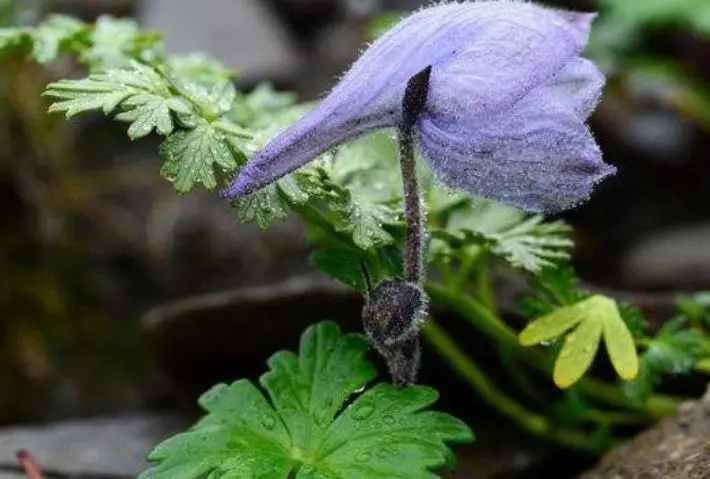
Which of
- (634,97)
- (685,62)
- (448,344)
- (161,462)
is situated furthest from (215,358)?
(685,62)

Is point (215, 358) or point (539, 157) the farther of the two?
point (215, 358)

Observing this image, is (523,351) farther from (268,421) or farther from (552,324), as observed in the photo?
(268,421)

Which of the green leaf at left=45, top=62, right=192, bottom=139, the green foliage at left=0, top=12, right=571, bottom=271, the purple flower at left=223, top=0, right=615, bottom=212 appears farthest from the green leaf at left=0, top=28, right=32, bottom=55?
the purple flower at left=223, top=0, right=615, bottom=212

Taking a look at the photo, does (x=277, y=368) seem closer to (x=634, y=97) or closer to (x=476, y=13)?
(x=476, y=13)

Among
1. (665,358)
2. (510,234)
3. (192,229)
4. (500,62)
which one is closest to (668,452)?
(665,358)

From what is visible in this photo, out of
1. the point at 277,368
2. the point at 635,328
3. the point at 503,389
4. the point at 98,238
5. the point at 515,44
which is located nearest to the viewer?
the point at 515,44

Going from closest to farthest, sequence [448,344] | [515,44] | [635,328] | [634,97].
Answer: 1. [515,44]
2. [635,328]
3. [448,344]
4. [634,97]

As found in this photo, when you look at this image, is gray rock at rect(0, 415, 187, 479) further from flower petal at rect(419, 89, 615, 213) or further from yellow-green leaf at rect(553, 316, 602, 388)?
flower petal at rect(419, 89, 615, 213)

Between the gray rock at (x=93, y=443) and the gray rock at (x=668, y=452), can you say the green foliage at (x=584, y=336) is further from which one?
the gray rock at (x=93, y=443)
